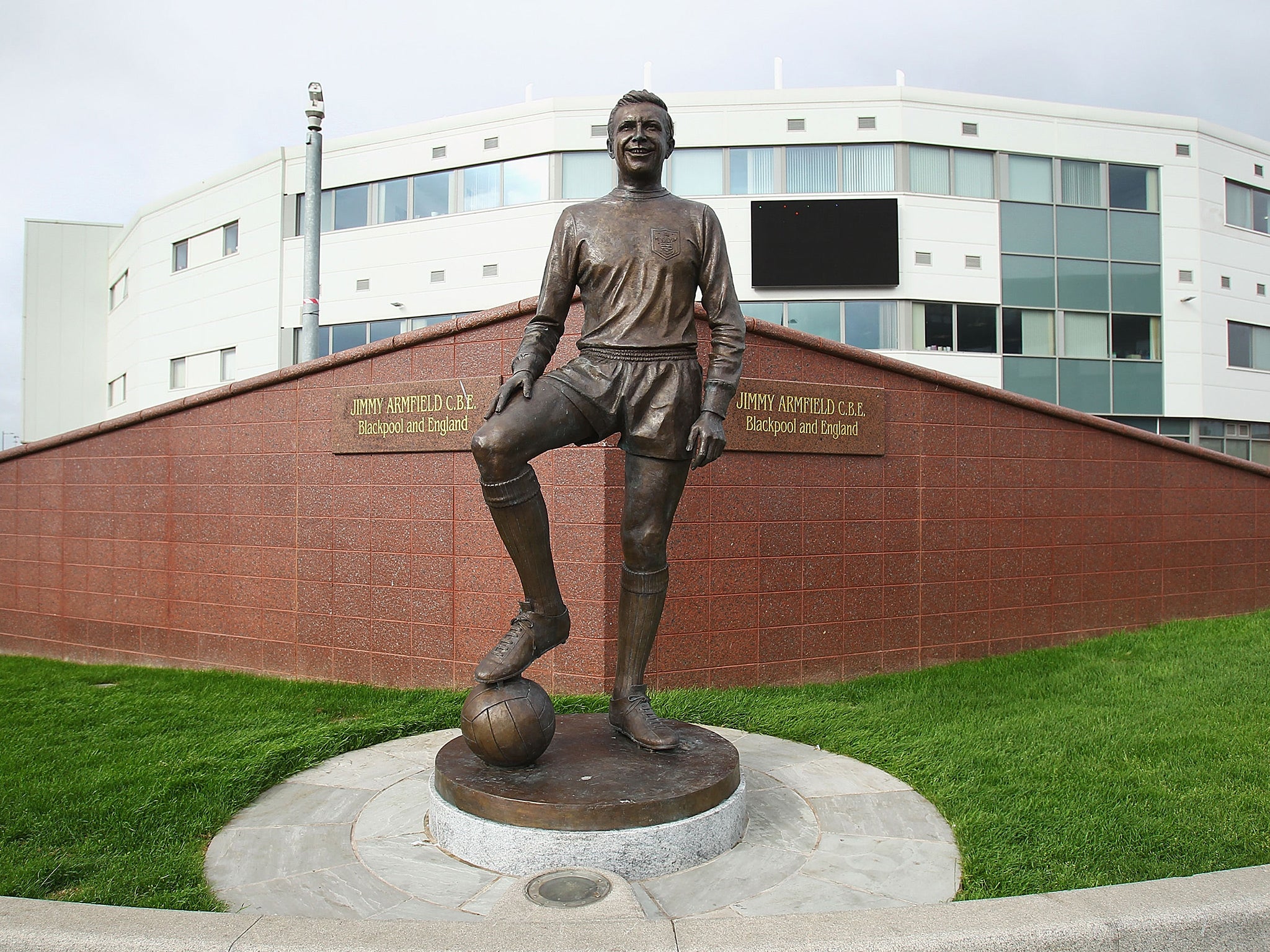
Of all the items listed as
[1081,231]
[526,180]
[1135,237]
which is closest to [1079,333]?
[1081,231]

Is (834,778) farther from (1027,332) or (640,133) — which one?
(1027,332)

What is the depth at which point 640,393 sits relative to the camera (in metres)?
3.49

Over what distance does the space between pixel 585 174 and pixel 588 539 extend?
1448 cm

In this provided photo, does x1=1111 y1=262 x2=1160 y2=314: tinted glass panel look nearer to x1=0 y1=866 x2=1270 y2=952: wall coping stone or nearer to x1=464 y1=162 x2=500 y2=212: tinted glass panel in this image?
x1=464 y1=162 x2=500 y2=212: tinted glass panel

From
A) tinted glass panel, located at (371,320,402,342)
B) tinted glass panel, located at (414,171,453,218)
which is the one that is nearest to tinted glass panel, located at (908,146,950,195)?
tinted glass panel, located at (414,171,453,218)

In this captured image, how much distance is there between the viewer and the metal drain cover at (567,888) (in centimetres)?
264

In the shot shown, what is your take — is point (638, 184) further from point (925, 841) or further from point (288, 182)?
point (288, 182)

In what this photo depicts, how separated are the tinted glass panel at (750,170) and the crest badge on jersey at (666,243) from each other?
15640mm

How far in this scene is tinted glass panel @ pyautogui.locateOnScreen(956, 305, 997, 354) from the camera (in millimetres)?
18406

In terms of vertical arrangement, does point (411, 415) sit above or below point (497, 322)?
below

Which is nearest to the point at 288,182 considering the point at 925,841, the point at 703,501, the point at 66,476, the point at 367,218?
the point at 367,218

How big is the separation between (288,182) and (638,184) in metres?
19.0

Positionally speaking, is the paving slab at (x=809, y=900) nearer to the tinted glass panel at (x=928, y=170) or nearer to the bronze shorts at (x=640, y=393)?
the bronze shorts at (x=640, y=393)

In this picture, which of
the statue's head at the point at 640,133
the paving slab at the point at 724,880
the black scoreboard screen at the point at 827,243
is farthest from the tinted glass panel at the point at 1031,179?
the paving slab at the point at 724,880
